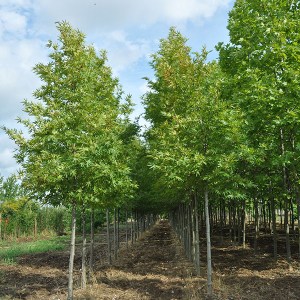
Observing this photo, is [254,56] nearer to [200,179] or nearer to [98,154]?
[200,179]

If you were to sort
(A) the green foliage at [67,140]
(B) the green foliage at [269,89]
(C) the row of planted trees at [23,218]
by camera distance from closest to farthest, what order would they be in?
(A) the green foliage at [67,140], (B) the green foliage at [269,89], (C) the row of planted trees at [23,218]

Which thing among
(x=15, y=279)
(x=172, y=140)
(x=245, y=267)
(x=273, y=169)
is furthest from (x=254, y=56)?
(x=15, y=279)

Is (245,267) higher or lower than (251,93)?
lower

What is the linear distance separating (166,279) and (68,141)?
608 centimetres

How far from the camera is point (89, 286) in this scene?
11656 millimetres

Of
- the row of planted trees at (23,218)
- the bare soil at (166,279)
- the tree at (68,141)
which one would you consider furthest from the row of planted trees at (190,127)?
the row of planted trees at (23,218)

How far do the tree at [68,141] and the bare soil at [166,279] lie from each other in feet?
7.33

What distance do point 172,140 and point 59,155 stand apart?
3.33 meters

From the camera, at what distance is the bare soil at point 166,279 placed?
10281mm

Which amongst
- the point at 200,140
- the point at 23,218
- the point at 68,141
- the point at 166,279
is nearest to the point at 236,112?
the point at 200,140

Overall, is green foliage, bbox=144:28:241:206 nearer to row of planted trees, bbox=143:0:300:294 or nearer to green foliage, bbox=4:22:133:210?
row of planted trees, bbox=143:0:300:294

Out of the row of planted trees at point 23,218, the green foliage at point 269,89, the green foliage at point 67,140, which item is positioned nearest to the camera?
the green foliage at point 67,140

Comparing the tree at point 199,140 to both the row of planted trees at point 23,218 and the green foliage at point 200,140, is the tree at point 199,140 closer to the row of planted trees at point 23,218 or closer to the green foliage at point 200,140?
the green foliage at point 200,140

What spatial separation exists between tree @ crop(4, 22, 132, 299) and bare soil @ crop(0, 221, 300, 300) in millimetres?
2233
